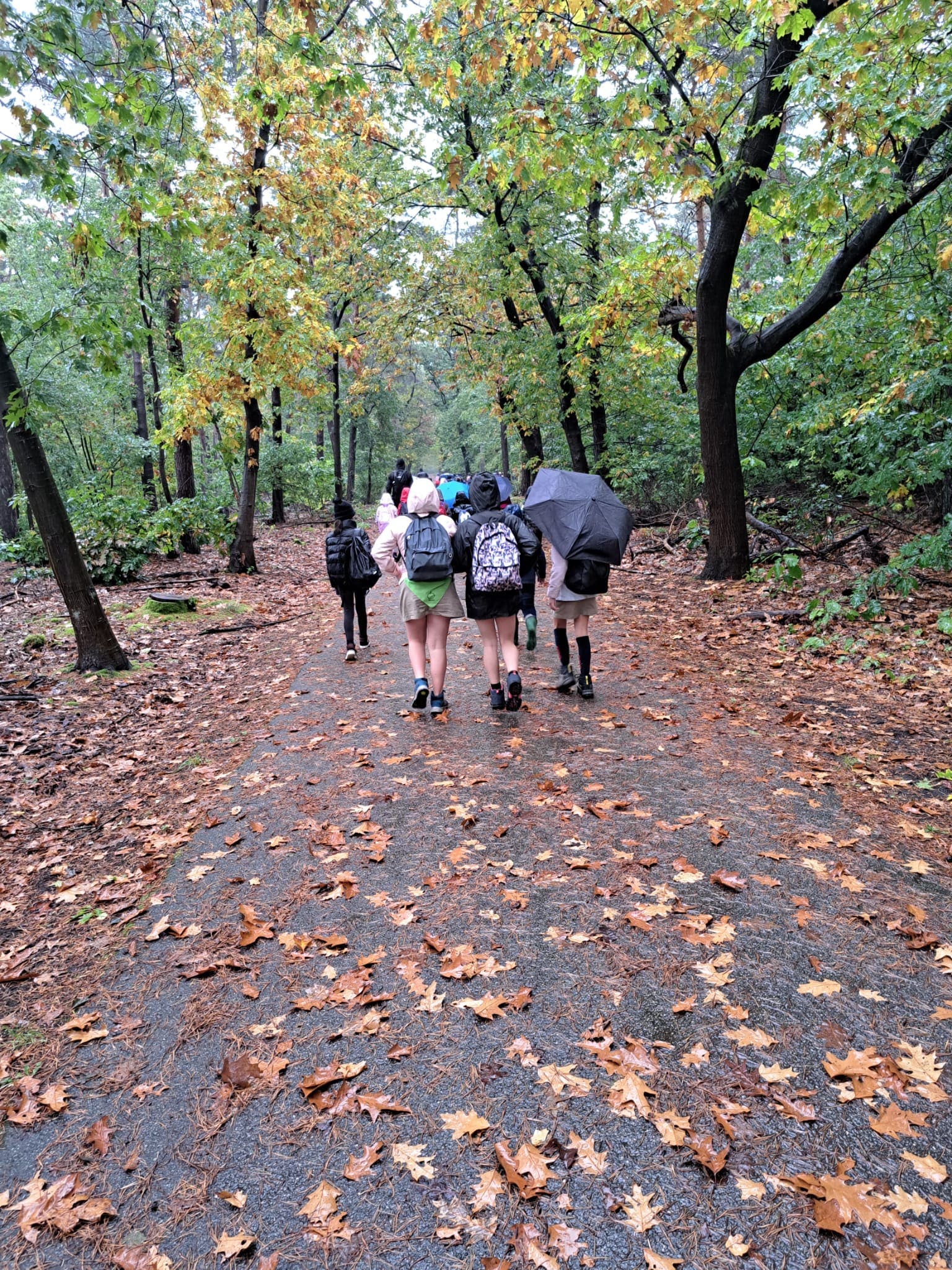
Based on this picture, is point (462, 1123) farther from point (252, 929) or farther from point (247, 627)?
point (247, 627)

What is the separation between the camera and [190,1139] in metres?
2.44

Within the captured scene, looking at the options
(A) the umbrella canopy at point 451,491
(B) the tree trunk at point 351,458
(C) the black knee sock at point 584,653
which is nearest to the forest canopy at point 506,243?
(A) the umbrella canopy at point 451,491

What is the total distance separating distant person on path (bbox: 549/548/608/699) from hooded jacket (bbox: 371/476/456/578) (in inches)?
40.6

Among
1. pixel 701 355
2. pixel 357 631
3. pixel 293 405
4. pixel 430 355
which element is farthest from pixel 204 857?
pixel 430 355

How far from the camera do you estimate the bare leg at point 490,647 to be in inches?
244

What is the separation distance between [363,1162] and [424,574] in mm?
4290

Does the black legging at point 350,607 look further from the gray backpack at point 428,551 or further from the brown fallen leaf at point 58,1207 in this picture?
the brown fallen leaf at point 58,1207

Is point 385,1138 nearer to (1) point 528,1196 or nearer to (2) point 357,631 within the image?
(1) point 528,1196

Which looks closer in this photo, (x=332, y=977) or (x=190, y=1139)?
(x=190, y=1139)

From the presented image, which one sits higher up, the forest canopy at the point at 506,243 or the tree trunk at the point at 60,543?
the forest canopy at the point at 506,243

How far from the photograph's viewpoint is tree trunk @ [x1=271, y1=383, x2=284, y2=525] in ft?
74.2

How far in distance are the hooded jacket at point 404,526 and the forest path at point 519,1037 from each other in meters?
2.24

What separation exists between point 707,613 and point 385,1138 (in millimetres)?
8486

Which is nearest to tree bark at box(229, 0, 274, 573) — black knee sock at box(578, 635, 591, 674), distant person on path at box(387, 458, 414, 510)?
distant person on path at box(387, 458, 414, 510)
